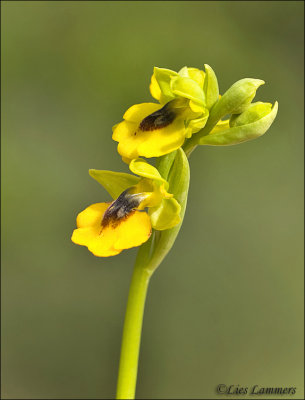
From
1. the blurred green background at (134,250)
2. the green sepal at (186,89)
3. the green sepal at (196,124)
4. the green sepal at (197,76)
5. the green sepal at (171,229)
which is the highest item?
the green sepal at (186,89)

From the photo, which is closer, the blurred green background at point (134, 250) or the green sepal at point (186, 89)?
the green sepal at point (186, 89)

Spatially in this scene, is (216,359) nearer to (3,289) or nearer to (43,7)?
(3,289)

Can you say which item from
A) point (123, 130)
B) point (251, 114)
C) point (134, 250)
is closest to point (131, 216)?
point (123, 130)

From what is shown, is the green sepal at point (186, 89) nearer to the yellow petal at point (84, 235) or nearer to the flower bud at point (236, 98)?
the flower bud at point (236, 98)

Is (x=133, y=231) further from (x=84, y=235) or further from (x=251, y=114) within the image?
(x=251, y=114)

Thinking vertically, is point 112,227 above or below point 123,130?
below

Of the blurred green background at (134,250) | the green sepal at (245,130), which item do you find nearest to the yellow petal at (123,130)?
the green sepal at (245,130)

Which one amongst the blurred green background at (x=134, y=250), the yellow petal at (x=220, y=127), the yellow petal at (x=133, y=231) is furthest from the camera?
the blurred green background at (x=134, y=250)

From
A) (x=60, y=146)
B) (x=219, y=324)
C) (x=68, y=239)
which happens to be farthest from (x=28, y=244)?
(x=219, y=324)
